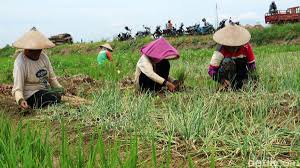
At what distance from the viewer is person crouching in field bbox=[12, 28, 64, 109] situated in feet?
12.5

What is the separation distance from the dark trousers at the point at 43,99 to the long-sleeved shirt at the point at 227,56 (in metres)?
1.47

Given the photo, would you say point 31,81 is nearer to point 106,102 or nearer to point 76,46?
point 106,102

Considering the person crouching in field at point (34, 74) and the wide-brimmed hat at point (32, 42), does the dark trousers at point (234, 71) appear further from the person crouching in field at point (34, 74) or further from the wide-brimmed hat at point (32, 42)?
the wide-brimmed hat at point (32, 42)

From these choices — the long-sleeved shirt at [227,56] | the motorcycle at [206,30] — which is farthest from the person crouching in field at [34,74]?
the motorcycle at [206,30]

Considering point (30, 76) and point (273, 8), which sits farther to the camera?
point (273, 8)

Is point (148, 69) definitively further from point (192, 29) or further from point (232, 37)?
point (192, 29)

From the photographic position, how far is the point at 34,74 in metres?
4.02

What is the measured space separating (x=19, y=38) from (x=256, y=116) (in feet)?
7.21

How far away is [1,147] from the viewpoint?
217 cm

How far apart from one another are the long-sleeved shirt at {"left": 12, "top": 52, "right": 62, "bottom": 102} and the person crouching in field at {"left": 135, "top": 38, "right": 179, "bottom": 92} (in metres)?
0.84

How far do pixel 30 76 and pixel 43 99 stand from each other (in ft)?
0.81

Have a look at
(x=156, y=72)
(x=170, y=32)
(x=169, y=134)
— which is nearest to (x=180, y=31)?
(x=170, y=32)

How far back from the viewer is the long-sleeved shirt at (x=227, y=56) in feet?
14.2

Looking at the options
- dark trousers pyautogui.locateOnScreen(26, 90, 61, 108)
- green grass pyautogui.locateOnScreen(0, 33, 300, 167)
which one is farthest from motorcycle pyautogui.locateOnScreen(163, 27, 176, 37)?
green grass pyautogui.locateOnScreen(0, 33, 300, 167)
